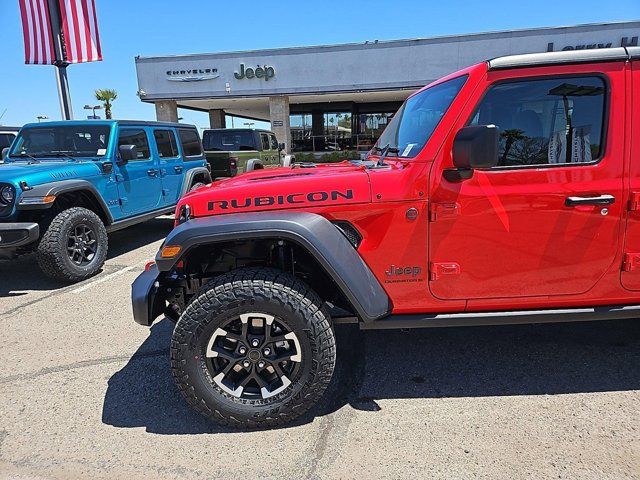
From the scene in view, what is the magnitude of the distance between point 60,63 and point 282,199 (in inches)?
432

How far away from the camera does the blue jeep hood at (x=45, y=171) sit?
4789 millimetres

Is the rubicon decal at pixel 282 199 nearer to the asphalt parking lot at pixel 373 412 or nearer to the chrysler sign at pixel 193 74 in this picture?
the asphalt parking lot at pixel 373 412

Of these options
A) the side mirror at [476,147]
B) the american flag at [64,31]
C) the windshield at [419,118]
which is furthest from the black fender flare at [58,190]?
the american flag at [64,31]

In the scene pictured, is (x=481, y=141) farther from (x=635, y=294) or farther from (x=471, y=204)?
(x=635, y=294)

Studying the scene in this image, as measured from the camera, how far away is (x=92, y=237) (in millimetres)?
5418

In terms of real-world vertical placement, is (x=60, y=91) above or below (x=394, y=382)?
above

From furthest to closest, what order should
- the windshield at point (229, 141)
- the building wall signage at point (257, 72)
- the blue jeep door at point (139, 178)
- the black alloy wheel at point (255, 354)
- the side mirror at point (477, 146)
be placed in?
the building wall signage at point (257, 72) → the windshield at point (229, 141) → the blue jeep door at point (139, 178) → the black alloy wheel at point (255, 354) → the side mirror at point (477, 146)

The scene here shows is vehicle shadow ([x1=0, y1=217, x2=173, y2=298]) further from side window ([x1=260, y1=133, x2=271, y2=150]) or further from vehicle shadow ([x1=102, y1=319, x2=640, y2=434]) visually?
side window ([x1=260, y1=133, x2=271, y2=150])

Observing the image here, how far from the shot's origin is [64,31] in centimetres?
1027

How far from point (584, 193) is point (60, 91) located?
1262 centimetres

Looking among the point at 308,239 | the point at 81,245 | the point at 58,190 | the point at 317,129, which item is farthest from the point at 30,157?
the point at 317,129

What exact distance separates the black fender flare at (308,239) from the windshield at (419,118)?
71 cm

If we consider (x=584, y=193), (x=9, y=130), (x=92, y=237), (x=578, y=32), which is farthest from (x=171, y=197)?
(x=578, y=32)

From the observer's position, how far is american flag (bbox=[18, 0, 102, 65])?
33.0 ft
